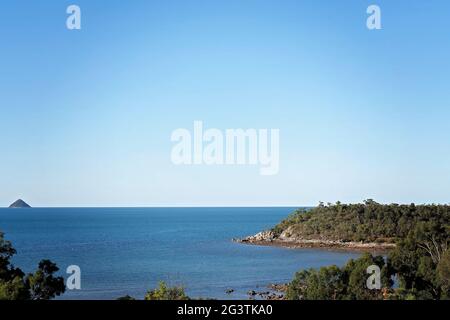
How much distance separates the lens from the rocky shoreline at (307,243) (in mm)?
66562

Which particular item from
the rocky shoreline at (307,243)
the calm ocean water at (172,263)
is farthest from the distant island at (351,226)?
the calm ocean water at (172,263)

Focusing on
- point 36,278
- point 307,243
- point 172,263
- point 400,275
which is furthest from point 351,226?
point 36,278

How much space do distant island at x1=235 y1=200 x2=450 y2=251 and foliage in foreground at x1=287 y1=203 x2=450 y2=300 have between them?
32.8 meters

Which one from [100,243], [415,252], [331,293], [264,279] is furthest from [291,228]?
[331,293]

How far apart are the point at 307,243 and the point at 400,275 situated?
45.9 meters

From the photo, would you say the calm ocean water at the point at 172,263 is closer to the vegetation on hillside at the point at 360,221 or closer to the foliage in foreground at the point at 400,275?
the vegetation on hillside at the point at 360,221

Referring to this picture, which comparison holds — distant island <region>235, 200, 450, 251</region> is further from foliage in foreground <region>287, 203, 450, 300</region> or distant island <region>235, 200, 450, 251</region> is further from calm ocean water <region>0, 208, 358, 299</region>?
foliage in foreground <region>287, 203, 450, 300</region>

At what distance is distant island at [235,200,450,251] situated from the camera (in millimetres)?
68938

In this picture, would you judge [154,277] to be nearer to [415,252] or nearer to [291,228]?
[415,252]

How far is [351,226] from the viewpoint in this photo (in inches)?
2940

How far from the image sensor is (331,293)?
24.9 m

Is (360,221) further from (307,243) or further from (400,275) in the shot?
(400,275)
